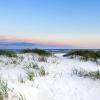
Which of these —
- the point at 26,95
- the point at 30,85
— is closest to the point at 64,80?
the point at 30,85

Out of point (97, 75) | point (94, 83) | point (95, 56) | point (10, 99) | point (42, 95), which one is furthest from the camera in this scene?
point (95, 56)

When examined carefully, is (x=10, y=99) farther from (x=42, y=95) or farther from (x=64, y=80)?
(x=64, y=80)

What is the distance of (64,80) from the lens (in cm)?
476

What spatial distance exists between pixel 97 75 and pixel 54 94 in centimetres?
160

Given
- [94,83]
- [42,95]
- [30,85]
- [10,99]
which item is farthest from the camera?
[94,83]

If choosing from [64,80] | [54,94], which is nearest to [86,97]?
[54,94]

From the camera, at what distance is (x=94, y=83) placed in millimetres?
4762

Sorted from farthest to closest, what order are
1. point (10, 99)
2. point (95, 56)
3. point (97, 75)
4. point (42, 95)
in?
1. point (95, 56)
2. point (97, 75)
3. point (42, 95)
4. point (10, 99)

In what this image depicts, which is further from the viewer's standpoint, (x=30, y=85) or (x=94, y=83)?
(x=94, y=83)

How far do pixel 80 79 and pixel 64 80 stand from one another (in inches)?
18.3

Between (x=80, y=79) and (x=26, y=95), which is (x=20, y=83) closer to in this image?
(x=26, y=95)

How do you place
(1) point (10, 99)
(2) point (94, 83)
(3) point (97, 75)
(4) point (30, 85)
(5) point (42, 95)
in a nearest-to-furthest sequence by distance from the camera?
1. (1) point (10, 99)
2. (5) point (42, 95)
3. (4) point (30, 85)
4. (2) point (94, 83)
5. (3) point (97, 75)

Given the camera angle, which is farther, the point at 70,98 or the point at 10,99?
the point at 70,98

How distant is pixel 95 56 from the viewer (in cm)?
994
